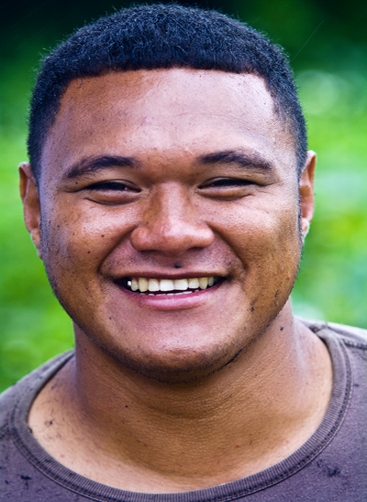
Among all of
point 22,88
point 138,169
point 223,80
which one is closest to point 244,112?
point 223,80

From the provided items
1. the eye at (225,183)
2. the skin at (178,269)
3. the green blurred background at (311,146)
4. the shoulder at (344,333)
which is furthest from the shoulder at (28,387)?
the green blurred background at (311,146)

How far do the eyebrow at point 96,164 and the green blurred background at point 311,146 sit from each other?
2754 millimetres

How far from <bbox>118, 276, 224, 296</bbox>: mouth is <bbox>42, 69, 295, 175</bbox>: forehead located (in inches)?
17.0

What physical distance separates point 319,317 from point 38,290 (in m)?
2.01

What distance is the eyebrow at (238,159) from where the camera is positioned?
265 cm

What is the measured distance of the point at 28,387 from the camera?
3.31m

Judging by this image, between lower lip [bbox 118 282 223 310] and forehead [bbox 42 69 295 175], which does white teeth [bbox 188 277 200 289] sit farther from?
forehead [bbox 42 69 295 175]

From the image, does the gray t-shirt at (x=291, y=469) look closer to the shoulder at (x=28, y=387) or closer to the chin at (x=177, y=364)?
the shoulder at (x=28, y=387)

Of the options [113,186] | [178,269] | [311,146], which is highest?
[311,146]

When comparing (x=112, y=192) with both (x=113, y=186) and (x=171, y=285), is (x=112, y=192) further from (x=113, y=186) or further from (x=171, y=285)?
(x=171, y=285)

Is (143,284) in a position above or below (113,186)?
below

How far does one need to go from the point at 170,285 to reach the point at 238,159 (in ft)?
1.61

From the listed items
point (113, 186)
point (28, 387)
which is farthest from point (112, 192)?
point (28, 387)

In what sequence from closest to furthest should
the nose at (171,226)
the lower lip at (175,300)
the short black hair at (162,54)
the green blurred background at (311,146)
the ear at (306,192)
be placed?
the nose at (171,226) → the lower lip at (175,300) → the short black hair at (162,54) → the ear at (306,192) → the green blurred background at (311,146)
